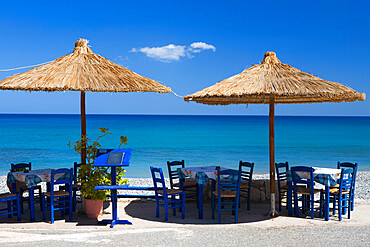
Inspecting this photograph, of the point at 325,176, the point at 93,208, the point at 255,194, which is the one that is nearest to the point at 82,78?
the point at 93,208

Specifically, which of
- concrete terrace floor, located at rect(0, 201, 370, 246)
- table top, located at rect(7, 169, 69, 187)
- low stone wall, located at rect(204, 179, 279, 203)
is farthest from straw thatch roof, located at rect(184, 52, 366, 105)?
table top, located at rect(7, 169, 69, 187)

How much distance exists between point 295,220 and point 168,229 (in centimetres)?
210

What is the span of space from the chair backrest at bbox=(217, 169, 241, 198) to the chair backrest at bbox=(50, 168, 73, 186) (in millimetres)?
2264

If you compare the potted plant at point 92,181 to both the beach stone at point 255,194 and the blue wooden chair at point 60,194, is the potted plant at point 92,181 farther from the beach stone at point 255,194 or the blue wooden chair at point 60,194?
the beach stone at point 255,194

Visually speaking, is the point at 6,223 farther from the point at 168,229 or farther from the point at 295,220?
the point at 295,220

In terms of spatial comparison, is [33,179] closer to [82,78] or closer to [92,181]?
[92,181]

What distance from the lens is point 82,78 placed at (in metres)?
6.23

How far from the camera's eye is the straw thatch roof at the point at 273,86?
6.02 m

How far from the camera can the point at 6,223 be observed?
20.3ft

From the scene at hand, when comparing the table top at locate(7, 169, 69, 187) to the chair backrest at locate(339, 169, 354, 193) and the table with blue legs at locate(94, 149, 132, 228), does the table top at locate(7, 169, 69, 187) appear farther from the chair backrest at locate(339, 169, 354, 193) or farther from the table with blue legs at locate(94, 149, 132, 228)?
the chair backrest at locate(339, 169, 354, 193)

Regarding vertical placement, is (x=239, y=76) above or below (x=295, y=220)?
above

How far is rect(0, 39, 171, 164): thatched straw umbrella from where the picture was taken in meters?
6.06

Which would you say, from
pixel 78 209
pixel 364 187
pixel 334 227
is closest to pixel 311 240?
pixel 334 227

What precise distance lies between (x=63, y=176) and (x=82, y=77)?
1558 mm
